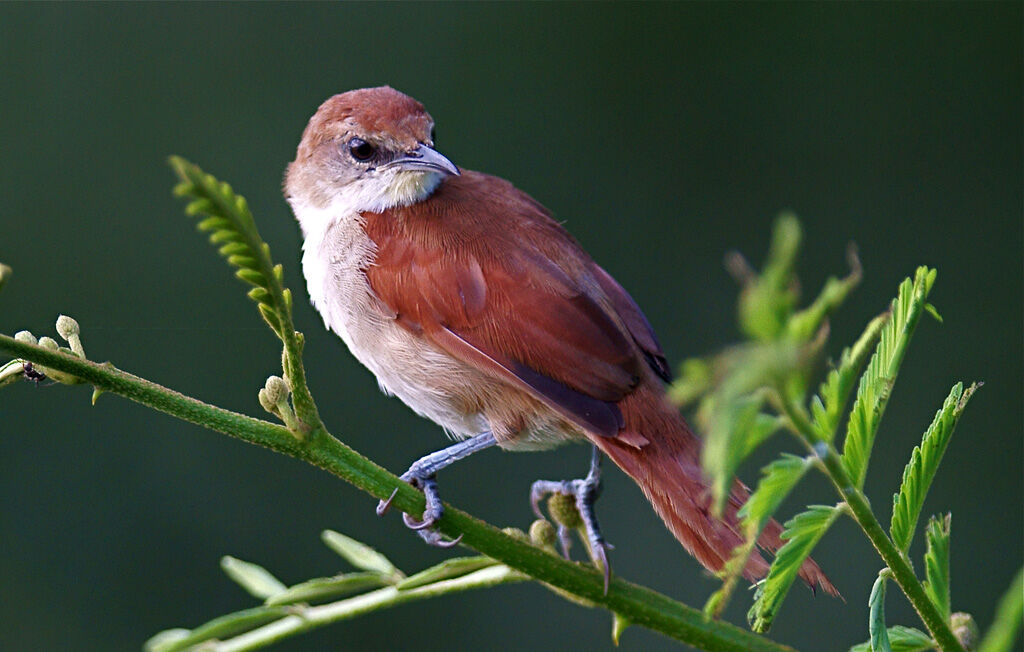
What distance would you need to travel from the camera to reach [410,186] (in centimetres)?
281

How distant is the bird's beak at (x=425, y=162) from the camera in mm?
2734

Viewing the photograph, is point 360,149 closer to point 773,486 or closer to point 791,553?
point 791,553

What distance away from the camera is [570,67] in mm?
5820

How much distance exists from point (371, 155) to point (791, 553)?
1.97 m

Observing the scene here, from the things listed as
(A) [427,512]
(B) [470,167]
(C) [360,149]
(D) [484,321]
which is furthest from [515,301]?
(B) [470,167]

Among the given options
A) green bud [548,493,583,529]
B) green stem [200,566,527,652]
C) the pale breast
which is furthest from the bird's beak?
green stem [200,566,527,652]

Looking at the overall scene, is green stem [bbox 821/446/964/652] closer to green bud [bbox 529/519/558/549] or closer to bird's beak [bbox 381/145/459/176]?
green bud [bbox 529/519/558/549]

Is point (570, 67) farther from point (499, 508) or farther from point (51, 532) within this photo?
point (51, 532)

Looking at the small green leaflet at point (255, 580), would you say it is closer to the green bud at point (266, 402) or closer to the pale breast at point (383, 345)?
the green bud at point (266, 402)

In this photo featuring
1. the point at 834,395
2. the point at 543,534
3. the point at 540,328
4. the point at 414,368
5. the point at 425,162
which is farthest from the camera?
the point at 425,162

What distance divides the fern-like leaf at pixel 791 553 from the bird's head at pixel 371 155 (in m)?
1.64

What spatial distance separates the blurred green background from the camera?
4523 mm

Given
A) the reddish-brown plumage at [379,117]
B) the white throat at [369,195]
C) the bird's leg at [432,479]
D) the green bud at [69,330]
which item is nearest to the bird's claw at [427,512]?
the bird's leg at [432,479]

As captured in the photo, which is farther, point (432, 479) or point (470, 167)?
point (470, 167)
